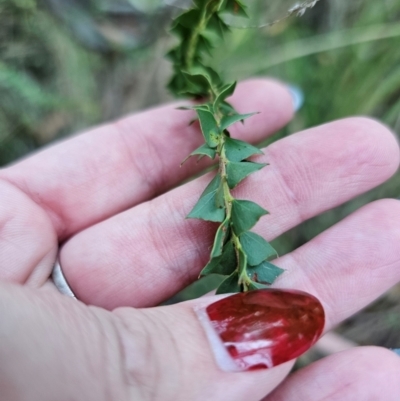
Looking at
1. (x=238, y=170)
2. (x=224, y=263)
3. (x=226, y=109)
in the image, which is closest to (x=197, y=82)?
(x=226, y=109)

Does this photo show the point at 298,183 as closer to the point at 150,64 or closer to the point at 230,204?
the point at 230,204

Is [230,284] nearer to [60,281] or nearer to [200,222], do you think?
[200,222]

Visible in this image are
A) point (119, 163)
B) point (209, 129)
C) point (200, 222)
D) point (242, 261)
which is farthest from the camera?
point (119, 163)

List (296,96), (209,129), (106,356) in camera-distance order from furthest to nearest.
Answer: (296,96) < (209,129) < (106,356)

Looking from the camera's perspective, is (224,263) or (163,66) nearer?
(224,263)

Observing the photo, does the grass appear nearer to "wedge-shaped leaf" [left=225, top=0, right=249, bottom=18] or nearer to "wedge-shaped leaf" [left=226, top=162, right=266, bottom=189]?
"wedge-shaped leaf" [left=225, top=0, right=249, bottom=18]

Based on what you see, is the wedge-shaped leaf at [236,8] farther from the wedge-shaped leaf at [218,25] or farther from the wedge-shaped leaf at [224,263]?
the wedge-shaped leaf at [224,263]
